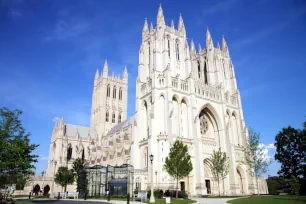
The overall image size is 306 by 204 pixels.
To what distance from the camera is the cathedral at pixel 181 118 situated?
3953cm

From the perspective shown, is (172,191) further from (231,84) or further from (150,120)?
(231,84)

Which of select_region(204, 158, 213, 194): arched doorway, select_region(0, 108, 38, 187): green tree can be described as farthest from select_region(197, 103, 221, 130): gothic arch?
select_region(0, 108, 38, 187): green tree

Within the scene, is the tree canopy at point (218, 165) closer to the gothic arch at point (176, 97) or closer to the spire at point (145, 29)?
the gothic arch at point (176, 97)

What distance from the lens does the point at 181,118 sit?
1738 inches

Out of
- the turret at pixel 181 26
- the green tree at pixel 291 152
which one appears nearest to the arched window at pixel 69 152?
the turret at pixel 181 26

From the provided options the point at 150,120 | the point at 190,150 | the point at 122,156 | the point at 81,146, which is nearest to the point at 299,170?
the point at 190,150

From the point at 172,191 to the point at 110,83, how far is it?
6074 centimetres

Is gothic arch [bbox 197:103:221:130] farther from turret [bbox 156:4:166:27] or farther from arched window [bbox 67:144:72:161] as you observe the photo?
arched window [bbox 67:144:72:161]

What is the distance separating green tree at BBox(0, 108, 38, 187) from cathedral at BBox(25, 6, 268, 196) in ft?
64.7

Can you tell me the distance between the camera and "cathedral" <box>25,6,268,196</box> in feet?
130

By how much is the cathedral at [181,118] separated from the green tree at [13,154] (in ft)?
64.7

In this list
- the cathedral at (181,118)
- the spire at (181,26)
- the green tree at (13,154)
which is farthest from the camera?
the spire at (181,26)

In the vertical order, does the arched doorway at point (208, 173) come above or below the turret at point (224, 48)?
below

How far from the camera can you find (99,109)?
83.4 meters
